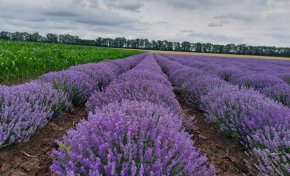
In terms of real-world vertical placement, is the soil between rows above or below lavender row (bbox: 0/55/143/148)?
below

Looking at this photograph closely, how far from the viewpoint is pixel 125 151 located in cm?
160

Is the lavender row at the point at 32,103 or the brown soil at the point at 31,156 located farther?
the lavender row at the point at 32,103

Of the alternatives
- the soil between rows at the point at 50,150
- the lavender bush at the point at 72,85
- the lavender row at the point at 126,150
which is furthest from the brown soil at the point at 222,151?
the lavender bush at the point at 72,85

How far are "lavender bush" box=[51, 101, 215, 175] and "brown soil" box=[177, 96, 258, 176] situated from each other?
2.79 ft

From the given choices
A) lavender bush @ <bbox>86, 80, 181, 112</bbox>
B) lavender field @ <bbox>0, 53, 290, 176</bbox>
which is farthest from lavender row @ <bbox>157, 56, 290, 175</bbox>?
lavender bush @ <bbox>86, 80, 181, 112</bbox>

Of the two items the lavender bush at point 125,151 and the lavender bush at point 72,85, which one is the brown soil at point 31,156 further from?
the lavender bush at point 72,85

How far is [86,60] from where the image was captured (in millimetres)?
12102

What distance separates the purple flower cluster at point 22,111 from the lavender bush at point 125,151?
92 centimetres

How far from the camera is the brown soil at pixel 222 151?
9.21 feet

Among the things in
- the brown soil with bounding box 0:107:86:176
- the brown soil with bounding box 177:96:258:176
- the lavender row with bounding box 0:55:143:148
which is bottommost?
the brown soil with bounding box 177:96:258:176

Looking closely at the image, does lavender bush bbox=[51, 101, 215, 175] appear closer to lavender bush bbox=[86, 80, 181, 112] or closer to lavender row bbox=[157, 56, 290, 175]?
lavender row bbox=[157, 56, 290, 175]

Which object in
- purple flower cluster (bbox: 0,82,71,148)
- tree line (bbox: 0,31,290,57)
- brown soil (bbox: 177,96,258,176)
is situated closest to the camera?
purple flower cluster (bbox: 0,82,71,148)

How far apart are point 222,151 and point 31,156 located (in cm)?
204

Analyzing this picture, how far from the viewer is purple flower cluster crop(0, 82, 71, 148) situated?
102 inches
